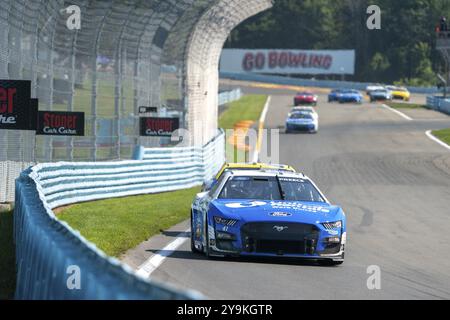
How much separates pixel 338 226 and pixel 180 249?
7.21 feet

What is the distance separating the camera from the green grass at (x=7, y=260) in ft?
31.5

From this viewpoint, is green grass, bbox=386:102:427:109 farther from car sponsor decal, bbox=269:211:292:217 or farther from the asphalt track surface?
car sponsor decal, bbox=269:211:292:217

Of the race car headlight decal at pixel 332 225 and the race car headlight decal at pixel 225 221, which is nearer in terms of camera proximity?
the race car headlight decal at pixel 225 221

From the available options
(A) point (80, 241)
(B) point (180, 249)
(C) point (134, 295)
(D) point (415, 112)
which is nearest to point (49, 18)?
(B) point (180, 249)

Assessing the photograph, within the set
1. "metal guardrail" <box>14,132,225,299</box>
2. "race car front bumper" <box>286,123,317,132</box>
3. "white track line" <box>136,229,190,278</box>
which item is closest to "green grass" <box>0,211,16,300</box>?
"metal guardrail" <box>14,132,225,299</box>

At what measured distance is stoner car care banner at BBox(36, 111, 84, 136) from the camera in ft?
66.3

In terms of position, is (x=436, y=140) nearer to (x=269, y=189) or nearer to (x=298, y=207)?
(x=269, y=189)

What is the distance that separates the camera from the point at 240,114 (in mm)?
66500

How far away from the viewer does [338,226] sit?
527 inches

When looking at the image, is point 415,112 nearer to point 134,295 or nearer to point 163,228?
point 163,228

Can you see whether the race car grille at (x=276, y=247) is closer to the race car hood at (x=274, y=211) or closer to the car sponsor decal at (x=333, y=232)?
the race car hood at (x=274, y=211)

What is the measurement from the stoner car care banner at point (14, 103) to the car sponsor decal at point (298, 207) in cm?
414

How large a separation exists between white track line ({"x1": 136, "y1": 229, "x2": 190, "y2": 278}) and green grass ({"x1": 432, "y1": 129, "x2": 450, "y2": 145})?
3337 centimetres

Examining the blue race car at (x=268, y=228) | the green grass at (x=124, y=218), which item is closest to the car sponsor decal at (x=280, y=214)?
the blue race car at (x=268, y=228)
